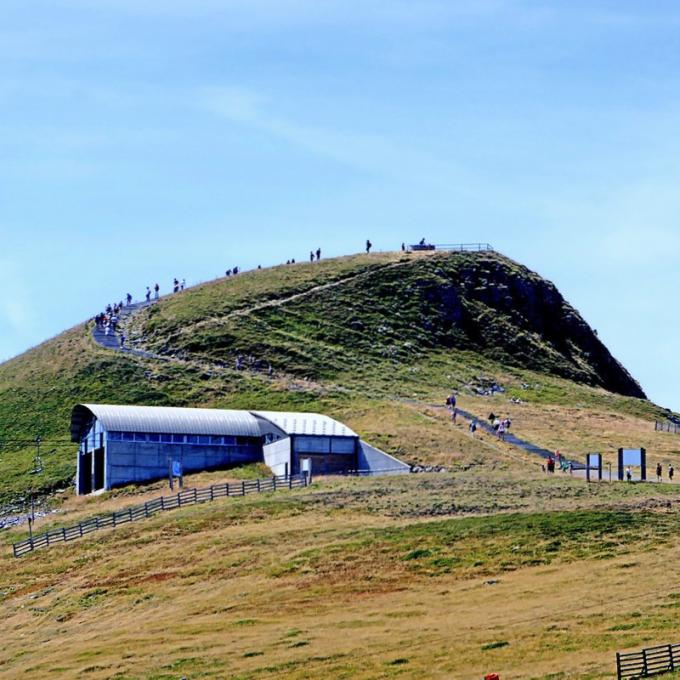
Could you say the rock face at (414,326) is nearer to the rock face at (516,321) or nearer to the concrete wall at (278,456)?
the rock face at (516,321)

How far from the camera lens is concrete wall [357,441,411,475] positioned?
106500mm

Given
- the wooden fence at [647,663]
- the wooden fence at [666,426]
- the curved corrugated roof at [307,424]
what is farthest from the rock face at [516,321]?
the wooden fence at [647,663]

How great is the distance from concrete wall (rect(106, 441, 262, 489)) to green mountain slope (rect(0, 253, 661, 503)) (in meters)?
8.03

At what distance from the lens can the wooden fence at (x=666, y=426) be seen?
140 m

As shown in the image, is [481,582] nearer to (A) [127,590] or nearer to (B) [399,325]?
(A) [127,590]

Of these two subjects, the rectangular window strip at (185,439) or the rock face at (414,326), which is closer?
the rectangular window strip at (185,439)

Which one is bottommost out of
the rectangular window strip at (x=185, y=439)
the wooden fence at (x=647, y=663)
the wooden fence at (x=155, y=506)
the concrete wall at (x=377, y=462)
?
the wooden fence at (x=647, y=663)

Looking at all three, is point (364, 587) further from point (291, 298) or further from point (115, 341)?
point (291, 298)

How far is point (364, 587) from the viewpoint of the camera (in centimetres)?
7300

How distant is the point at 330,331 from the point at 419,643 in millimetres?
96358

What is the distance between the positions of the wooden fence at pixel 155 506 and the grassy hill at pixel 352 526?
204cm

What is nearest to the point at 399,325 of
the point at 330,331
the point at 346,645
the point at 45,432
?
the point at 330,331

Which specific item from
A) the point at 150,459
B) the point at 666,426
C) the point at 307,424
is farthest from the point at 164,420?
the point at 666,426

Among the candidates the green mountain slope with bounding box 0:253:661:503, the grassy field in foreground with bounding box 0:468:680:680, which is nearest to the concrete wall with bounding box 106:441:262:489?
the green mountain slope with bounding box 0:253:661:503
